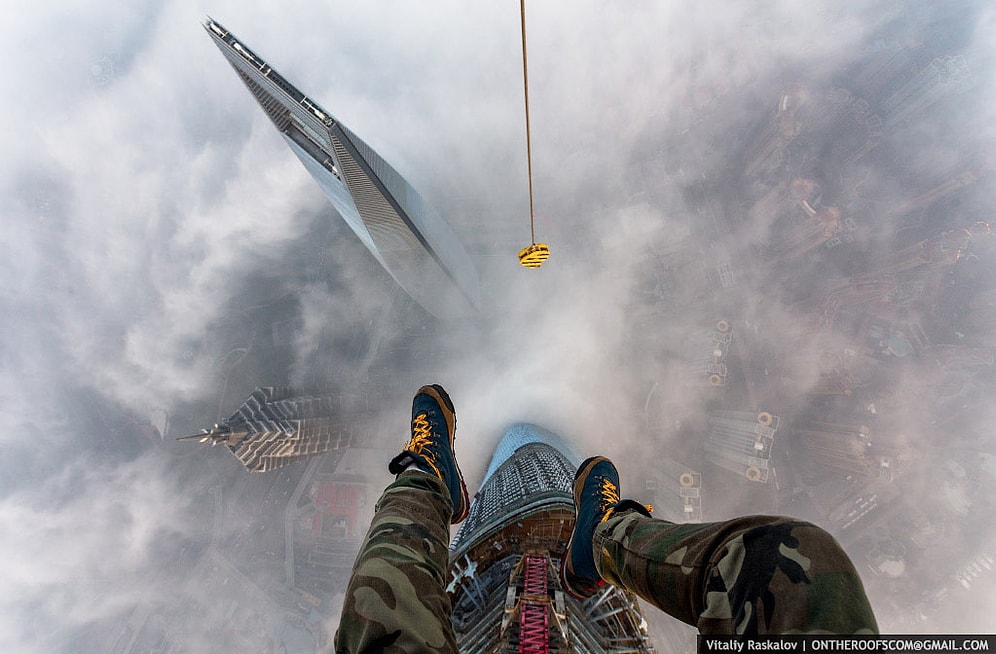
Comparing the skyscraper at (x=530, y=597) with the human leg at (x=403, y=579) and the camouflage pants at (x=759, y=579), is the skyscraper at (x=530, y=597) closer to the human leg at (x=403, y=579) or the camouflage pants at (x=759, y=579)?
the human leg at (x=403, y=579)

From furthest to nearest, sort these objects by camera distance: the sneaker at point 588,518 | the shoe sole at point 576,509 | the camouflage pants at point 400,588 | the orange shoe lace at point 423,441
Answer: the shoe sole at point 576,509
the orange shoe lace at point 423,441
the sneaker at point 588,518
the camouflage pants at point 400,588

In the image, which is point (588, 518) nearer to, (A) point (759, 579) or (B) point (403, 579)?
(B) point (403, 579)

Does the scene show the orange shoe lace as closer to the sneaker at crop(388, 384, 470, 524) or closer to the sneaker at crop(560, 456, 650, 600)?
the sneaker at crop(388, 384, 470, 524)

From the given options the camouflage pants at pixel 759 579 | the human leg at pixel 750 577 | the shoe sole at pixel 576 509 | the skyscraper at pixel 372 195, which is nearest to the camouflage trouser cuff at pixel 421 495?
the human leg at pixel 750 577

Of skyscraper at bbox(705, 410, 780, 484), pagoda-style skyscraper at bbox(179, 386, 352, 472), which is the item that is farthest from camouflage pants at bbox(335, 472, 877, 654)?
pagoda-style skyscraper at bbox(179, 386, 352, 472)

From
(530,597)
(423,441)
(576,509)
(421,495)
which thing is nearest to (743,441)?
(576,509)

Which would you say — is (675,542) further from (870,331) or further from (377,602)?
(870,331)
